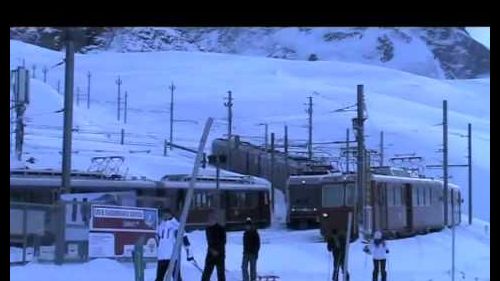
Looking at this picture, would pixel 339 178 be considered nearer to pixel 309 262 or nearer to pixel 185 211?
pixel 309 262

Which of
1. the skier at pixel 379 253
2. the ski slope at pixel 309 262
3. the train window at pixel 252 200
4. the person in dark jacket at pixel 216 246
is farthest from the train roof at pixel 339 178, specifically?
the person in dark jacket at pixel 216 246

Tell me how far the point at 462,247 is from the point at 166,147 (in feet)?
67.5

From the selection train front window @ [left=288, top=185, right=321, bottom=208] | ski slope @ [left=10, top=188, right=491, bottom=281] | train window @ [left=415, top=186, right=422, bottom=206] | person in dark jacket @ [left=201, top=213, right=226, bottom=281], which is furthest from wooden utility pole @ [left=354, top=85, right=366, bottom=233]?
person in dark jacket @ [left=201, top=213, right=226, bottom=281]

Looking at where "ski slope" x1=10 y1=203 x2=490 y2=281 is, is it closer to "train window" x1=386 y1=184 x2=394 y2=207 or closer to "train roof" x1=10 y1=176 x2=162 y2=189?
"train window" x1=386 y1=184 x2=394 y2=207

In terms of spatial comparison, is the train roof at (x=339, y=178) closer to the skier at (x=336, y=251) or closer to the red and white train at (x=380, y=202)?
the red and white train at (x=380, y=202)

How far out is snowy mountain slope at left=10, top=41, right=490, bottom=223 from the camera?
3806 centimetres

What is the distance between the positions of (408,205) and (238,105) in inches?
2245

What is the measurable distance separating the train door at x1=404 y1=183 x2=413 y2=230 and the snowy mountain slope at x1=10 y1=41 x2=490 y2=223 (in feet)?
18.4

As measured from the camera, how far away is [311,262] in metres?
17.2

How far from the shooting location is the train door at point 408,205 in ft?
67.2
